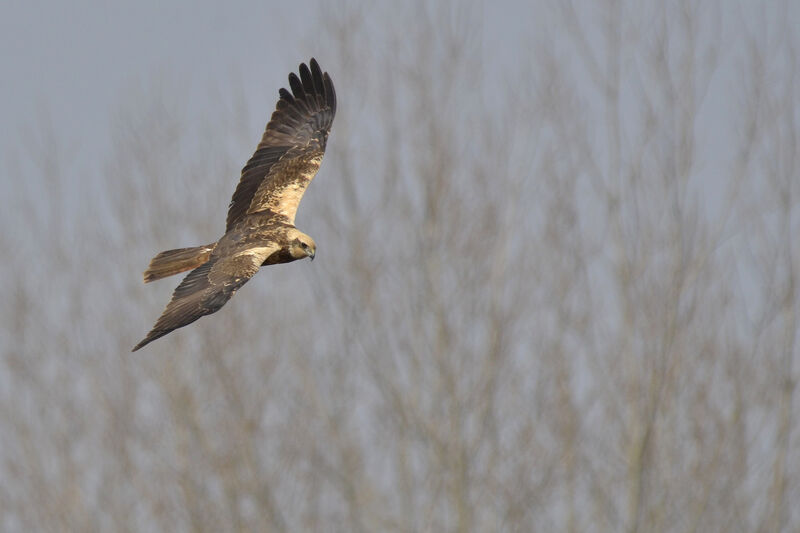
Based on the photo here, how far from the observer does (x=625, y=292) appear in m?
14.5

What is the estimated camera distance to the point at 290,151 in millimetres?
10570

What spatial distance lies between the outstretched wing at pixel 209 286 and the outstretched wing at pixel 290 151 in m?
0.92

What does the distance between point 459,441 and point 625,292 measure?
2.07 m

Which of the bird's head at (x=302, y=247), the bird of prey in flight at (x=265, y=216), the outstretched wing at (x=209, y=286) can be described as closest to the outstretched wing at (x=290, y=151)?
the bird of prey in flight at (x=265, y=216)

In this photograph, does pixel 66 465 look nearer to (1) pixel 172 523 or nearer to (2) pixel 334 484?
(1) pixel 172 523

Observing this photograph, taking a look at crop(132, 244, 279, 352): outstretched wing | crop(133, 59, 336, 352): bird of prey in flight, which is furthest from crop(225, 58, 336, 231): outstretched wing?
crop(132, 244, 279, 352): outstretched wing

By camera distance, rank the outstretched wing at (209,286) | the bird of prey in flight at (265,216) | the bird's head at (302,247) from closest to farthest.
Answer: the outstretched wing at (209,286) < the bird of prey in flight at (265,216) < the bird's head at (302,247)

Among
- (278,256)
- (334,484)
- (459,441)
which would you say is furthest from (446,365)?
(278,256)

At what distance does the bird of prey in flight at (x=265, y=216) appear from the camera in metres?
8.66

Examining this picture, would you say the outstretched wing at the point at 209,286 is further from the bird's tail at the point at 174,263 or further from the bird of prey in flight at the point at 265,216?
the bird's tail at the point at 174,263

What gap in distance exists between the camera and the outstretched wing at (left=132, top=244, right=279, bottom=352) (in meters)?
8.37

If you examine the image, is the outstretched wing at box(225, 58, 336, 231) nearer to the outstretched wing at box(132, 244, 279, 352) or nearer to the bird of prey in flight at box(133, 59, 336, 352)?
the bird of prey in flight at box(133, 59, 336, 352)

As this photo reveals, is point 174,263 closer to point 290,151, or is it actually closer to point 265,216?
point 265,216

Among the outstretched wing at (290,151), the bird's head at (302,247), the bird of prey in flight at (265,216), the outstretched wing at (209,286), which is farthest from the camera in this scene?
Answer: the outstretched wing at (290,151)
